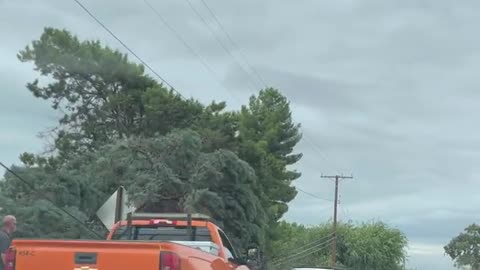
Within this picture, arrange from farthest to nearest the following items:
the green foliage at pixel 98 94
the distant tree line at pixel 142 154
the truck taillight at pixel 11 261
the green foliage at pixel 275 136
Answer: the green foliage at pixel 275 136 < the green foliage at pixel 98 94 < the distant tree line at pixel 142 154 < the truck taillight at pixel 11 261

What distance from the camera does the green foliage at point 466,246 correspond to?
293 feet

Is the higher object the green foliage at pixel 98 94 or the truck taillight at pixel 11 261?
the green foliage at pixel 98 94

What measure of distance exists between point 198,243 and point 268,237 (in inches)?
1133

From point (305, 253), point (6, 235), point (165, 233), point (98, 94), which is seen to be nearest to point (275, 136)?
point (98, 94)

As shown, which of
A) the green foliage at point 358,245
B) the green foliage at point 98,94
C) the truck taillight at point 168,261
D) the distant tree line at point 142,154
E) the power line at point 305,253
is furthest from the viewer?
the green foliage at point 358,245

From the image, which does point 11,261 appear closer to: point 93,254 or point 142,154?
point 93,254

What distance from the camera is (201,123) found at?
3584 cm

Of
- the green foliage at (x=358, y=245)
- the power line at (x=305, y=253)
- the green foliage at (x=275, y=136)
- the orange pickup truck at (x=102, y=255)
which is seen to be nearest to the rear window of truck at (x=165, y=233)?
the orange pickup truck at (x=102, y=255)

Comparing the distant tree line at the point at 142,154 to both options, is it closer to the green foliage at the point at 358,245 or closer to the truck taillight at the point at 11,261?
the truck taillight at the point at 11,261

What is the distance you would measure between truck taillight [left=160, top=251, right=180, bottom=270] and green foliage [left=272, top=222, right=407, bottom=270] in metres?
60.7

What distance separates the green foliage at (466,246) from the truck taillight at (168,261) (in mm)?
84762

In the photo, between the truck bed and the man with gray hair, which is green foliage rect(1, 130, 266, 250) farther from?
the truck bed

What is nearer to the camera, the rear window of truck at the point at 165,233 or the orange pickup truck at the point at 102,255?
the orange pickup truck at the point at 102,255

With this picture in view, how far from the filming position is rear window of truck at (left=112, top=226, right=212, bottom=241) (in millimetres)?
13930
